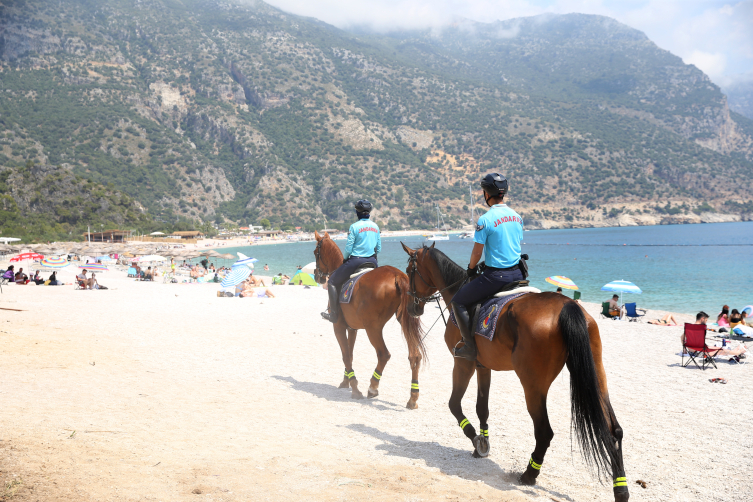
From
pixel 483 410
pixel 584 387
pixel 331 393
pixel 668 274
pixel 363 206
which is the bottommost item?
pixel 668 274

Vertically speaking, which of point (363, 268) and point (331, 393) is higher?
point (363, 268)

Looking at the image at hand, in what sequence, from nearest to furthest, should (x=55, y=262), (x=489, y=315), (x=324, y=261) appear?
(x=489, y=315), (x=324, y=261), (x=55, y=262)

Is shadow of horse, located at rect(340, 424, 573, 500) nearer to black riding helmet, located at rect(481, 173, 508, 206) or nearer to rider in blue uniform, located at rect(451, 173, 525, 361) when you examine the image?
rider in blue uniform, located at rect(451, 173, 525, 361)

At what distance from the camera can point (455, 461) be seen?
5.08m

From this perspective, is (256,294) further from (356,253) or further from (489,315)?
(489,315)

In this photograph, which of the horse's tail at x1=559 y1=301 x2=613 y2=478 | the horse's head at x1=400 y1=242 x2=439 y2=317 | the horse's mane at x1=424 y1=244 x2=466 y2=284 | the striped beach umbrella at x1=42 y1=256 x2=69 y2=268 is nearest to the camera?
the horse's tail at x1=559 y1=301 x2=613 y2=478

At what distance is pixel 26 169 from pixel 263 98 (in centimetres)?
8067

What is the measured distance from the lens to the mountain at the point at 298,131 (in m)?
125

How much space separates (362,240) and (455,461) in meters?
3.61

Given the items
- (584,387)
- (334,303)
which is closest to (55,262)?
(334,303)

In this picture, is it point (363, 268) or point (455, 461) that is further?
point (363, 268)

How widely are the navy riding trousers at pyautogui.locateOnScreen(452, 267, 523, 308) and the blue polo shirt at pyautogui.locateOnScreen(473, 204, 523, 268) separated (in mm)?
82

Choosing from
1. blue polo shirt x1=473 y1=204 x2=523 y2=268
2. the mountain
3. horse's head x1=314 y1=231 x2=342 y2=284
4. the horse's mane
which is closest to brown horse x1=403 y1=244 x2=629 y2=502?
blue polo shirt x1=473 y1=204 x2=523 y2=268

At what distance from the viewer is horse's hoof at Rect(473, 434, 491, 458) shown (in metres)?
5.14
